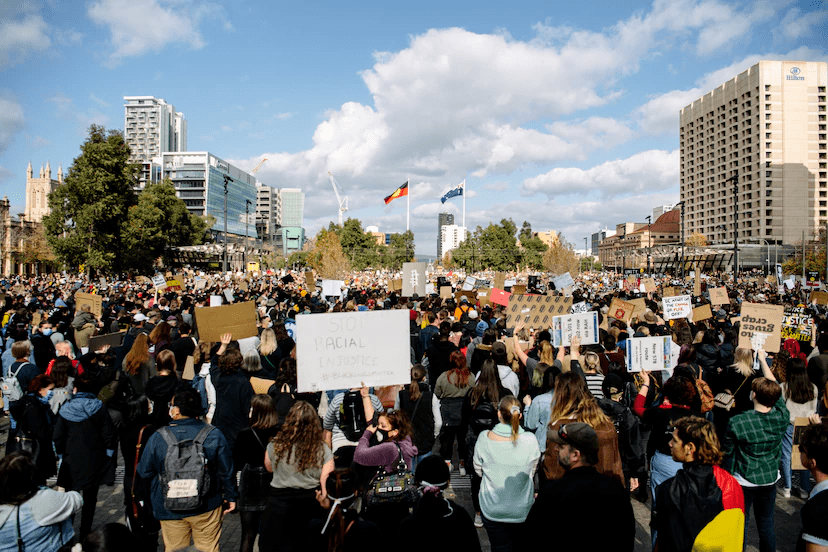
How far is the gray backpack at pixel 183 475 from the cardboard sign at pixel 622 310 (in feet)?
35.1

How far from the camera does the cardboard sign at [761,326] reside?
26.8 ft

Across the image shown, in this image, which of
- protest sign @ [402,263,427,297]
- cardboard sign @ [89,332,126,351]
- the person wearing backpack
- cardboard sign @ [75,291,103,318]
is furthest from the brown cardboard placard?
cardboard sign @ [75,291,103,318]

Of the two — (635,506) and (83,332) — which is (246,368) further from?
(83,332)

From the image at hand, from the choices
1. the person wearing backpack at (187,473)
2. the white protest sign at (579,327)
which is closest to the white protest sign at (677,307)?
the white protest sign at (579,327)

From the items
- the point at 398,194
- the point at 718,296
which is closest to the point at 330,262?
the point at 398,194

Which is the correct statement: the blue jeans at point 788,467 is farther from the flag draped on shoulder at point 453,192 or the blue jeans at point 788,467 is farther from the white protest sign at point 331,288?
the flag draped on shoulder at point 453,192

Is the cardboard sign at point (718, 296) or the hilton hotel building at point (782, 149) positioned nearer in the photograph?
the cardboard sign at point (718, 296)

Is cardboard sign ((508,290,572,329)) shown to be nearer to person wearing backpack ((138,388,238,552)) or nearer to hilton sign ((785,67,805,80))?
person wearing backpack ((138,388,238,552))

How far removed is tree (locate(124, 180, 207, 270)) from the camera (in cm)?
5012

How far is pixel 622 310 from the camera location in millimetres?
12992

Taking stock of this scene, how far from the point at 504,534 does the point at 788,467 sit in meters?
4.44

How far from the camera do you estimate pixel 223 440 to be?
4.25 m

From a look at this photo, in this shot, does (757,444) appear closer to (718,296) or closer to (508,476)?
(508,476)

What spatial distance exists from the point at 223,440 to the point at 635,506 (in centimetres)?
480
